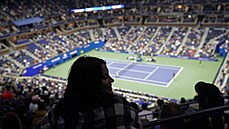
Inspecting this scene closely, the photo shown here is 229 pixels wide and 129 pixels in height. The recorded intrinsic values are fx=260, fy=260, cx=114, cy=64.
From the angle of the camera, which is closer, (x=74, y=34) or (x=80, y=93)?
(x=80, y=93)

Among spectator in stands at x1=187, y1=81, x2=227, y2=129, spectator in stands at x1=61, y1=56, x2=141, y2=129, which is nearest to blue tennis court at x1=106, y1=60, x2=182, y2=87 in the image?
spectator in stands at x1=187, y1=81, x2=227, y2=129

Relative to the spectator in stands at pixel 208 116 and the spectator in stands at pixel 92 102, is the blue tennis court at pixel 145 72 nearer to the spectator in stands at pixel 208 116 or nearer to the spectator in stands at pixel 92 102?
the spectator in stands at pixel 208 116

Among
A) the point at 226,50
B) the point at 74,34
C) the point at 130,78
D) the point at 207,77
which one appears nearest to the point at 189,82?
the point at 207,77

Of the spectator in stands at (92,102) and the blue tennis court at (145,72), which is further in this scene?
the blue tennis court at (145,72)

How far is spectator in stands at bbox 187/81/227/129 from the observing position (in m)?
3.14

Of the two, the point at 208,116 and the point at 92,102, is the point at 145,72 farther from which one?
the point at 92,102

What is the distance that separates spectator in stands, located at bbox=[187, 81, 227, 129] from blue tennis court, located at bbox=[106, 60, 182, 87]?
1028 inches

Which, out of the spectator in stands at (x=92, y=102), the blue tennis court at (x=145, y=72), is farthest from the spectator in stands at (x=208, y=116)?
the blue tennis court at (x=145, y=72)

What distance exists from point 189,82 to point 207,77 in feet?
7.63

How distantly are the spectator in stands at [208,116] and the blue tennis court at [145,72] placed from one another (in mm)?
26099

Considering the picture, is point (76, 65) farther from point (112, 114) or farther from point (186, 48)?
point (186, 48)

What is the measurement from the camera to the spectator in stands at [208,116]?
3.14 meters

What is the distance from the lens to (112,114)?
7.06 ft

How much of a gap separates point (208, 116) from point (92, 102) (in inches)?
65.1
